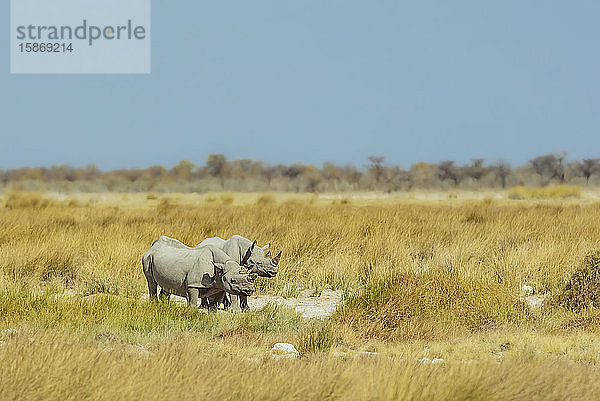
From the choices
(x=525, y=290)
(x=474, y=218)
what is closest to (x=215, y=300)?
(x=525, y=290)

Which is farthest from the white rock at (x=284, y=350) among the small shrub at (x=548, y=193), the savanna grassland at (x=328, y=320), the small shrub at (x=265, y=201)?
the small shrub at (x=548, y=193)

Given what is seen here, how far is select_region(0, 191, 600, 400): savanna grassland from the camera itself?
473cm

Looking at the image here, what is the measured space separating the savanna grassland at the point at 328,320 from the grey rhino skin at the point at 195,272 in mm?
302

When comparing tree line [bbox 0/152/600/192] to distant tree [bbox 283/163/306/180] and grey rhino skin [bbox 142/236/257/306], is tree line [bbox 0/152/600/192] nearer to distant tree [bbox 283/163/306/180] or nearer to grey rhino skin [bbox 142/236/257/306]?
distant tree [bbox 283/163/306/180]

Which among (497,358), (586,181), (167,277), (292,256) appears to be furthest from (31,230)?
(586,181)

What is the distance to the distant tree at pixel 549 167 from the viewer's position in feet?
222

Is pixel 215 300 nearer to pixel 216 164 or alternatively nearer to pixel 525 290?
pixel 525 290

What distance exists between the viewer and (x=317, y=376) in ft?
16.0

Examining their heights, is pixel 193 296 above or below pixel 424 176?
above

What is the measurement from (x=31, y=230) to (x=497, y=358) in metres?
10.6

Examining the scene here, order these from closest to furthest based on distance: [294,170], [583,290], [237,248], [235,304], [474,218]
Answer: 1. [235,304]
2. [237,248]
3. [583,290]
4. [474,218]
5. [294,170]

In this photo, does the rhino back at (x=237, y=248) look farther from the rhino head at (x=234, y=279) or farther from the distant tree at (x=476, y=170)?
the distant tree at (x=476, y=170)

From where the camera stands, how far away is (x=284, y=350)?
21.4ft

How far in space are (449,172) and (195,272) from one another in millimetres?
66873
